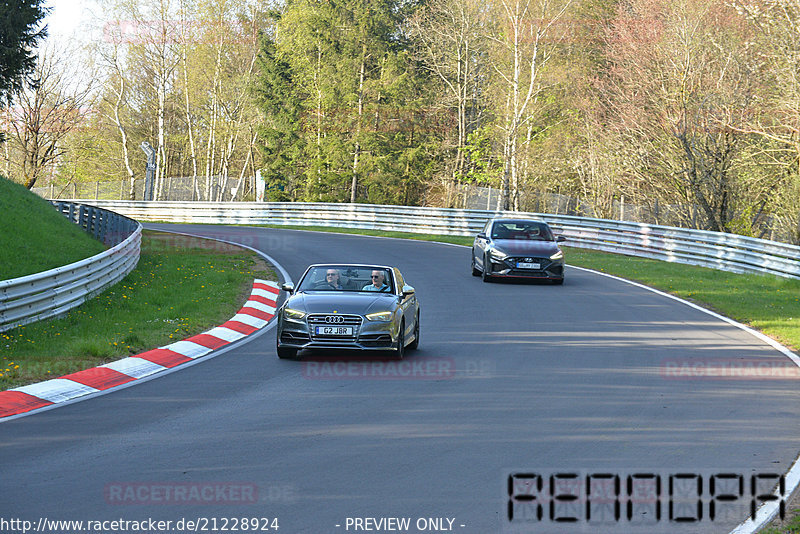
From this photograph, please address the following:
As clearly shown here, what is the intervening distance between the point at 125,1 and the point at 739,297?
183ft

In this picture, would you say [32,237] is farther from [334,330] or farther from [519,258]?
[334,330]

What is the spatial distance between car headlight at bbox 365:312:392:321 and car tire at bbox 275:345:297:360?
113 centimetres

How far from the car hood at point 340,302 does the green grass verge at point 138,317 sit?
92.3 inches

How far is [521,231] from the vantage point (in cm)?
2500

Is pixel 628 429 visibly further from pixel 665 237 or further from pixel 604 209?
pixel 604 209

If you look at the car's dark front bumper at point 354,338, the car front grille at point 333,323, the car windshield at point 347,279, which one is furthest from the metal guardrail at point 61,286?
the car front grille at point 333,323

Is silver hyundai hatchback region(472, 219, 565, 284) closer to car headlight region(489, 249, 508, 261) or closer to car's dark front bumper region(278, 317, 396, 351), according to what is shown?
car headlight region(489, 249, 508, 261)

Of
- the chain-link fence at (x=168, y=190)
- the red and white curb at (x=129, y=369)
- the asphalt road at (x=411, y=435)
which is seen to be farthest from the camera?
the chain-link fence at (x=168, y=190)

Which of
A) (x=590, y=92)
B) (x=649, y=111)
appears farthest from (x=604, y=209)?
(x=590, y=92)

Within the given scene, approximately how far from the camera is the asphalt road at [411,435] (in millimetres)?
6559

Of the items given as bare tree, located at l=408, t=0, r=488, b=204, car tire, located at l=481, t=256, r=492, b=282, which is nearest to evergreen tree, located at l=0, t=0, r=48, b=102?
car tire, located at l=481, t=256, r=492, b=282

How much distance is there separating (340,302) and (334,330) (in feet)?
1.78

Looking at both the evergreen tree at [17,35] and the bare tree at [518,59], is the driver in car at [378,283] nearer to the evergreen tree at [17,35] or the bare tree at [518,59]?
the evergreen tree at [17,35]

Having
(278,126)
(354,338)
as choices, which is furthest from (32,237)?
(278,126)
